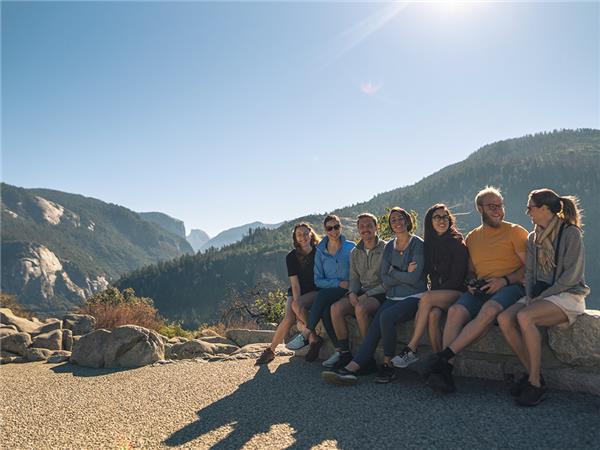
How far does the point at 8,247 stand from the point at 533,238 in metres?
156

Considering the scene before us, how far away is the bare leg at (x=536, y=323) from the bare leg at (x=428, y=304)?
2.60 feet

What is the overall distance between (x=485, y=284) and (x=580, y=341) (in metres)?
0.97

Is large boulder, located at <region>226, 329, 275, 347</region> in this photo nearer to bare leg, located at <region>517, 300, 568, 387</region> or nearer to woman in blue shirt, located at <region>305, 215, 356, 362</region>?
woman in blue shirt, located at <region>305, 215, 356, 362</region>

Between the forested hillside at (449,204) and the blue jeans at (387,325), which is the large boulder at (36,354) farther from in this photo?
the forested hillside at (449,204)

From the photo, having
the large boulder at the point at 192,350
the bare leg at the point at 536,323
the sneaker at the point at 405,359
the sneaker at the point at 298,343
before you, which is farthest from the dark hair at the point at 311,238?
the large boulder at the point at 192,350

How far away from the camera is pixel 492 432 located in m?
3.37

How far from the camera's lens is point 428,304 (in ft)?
15.3

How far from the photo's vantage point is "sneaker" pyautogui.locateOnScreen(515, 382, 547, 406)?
3.80 meters

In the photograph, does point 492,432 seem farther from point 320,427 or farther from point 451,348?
point 320,427

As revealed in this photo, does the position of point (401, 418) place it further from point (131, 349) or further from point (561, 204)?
point (131, 349)

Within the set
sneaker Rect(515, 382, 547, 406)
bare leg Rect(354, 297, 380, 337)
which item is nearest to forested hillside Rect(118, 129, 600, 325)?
bare leg Rect(354, 297, 380, 337)

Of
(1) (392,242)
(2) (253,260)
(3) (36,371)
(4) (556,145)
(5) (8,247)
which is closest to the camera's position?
(1) (392,242)

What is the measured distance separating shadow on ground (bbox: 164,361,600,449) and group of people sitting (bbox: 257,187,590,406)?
0.20 metres

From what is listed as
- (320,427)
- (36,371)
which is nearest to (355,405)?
(320,427)
